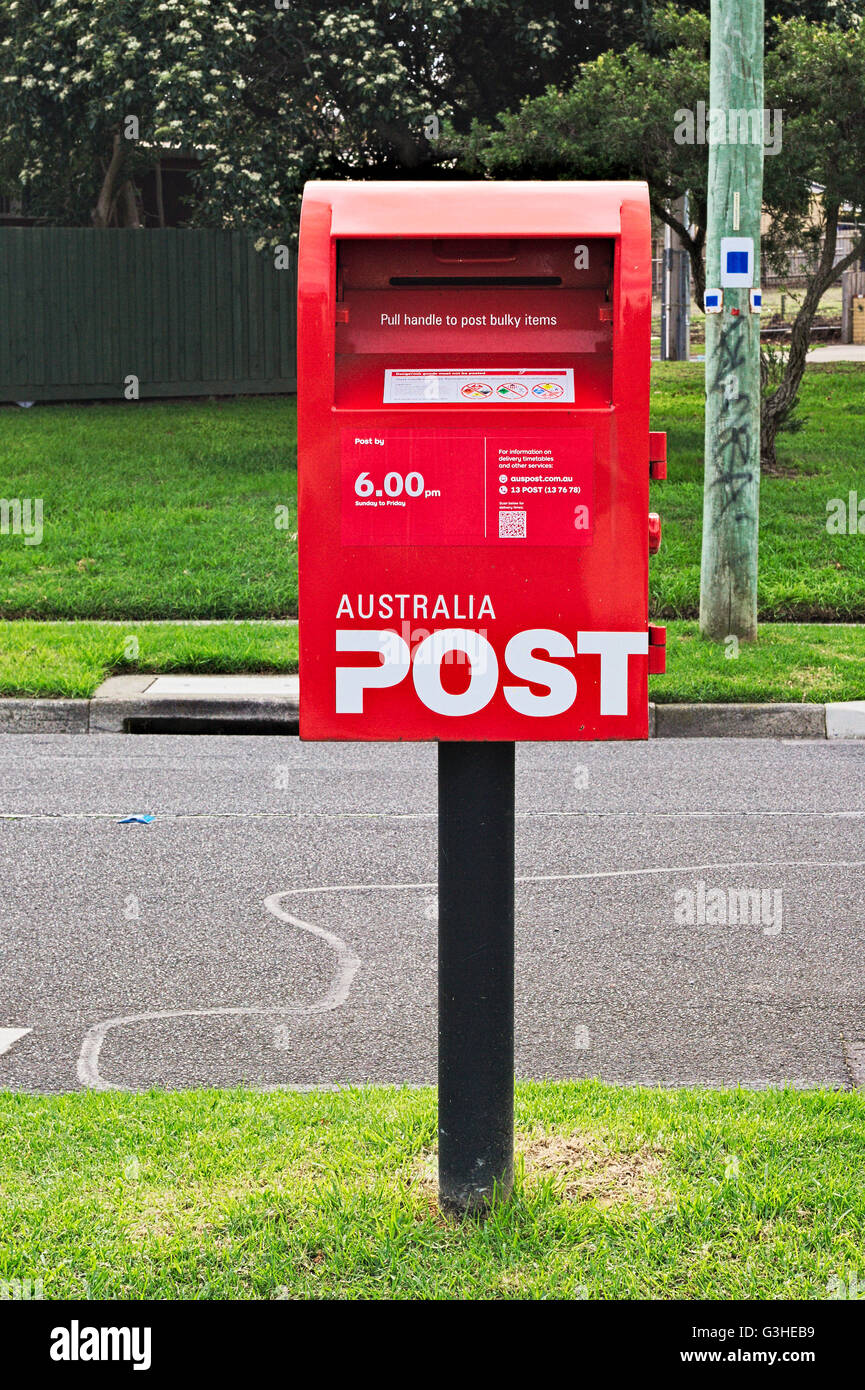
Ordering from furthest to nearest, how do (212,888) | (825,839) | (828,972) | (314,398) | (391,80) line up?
1. (391,80)
2. (825,839)
3. (212,888)
4. (828,972)
5. (314,398)

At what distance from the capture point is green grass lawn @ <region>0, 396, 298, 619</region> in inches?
496

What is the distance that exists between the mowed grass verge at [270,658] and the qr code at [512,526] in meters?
6.61

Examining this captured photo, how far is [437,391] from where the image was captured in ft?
11.0

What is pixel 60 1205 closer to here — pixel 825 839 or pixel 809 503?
pixel 825 839

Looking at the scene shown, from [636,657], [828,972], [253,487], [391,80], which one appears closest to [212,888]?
[828,972]

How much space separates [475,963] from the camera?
338cm

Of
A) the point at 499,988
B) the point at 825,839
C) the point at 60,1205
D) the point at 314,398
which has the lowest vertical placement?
the point at 825,839

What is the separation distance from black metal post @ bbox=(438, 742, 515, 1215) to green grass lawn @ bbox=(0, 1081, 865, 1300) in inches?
5.8

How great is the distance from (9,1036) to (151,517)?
9.84 metres

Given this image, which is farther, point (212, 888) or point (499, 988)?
point (212, 888)

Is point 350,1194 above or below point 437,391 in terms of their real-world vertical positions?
below

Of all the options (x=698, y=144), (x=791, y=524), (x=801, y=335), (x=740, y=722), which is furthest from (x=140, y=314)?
(x=740, y=722)

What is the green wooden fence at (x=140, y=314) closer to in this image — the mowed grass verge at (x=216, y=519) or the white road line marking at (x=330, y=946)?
the mowed grass verge at (x=216, y=519)

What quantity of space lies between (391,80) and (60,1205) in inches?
659
